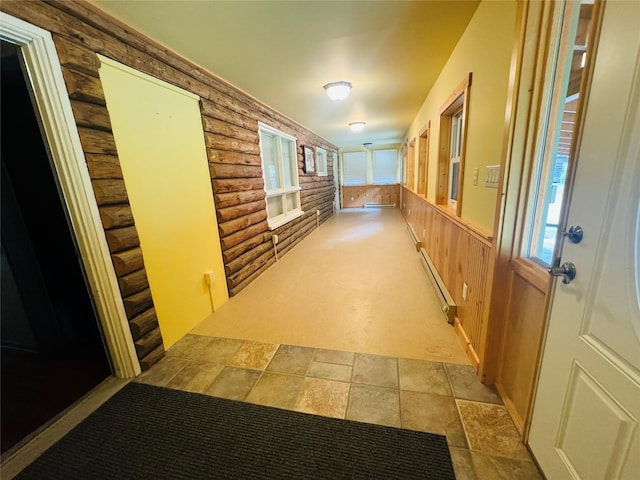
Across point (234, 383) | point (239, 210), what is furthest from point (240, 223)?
point (234, 383)

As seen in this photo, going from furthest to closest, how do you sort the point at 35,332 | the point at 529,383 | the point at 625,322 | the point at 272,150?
1. the point at 272,150
2. the point at 35,332
3. the point at 529,383
4. the point at 625,322

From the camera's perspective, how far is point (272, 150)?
407 cm

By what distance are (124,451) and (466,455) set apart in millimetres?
1608

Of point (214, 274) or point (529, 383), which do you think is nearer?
point (529, 383)

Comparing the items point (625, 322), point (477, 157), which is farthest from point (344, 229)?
point (625, 322)

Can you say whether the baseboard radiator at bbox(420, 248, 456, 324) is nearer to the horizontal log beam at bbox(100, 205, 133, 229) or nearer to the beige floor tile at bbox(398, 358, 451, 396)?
the beige floor tile at bbox(398, 358, 451, 396)

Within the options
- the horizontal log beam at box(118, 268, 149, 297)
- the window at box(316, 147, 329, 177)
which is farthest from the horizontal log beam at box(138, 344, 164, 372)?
the window at box(316, 147, 329, 177)

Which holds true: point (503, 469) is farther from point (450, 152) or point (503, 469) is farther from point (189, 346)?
point (450, 152)

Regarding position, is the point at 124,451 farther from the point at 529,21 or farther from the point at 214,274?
the point at 529,21

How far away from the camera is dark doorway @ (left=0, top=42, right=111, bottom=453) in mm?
1670

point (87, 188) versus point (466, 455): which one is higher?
point (87, 188)

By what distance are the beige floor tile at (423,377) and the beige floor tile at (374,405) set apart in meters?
0.12

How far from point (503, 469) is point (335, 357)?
1.01 metres

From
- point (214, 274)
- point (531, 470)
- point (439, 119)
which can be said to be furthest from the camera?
point (439, 119)
